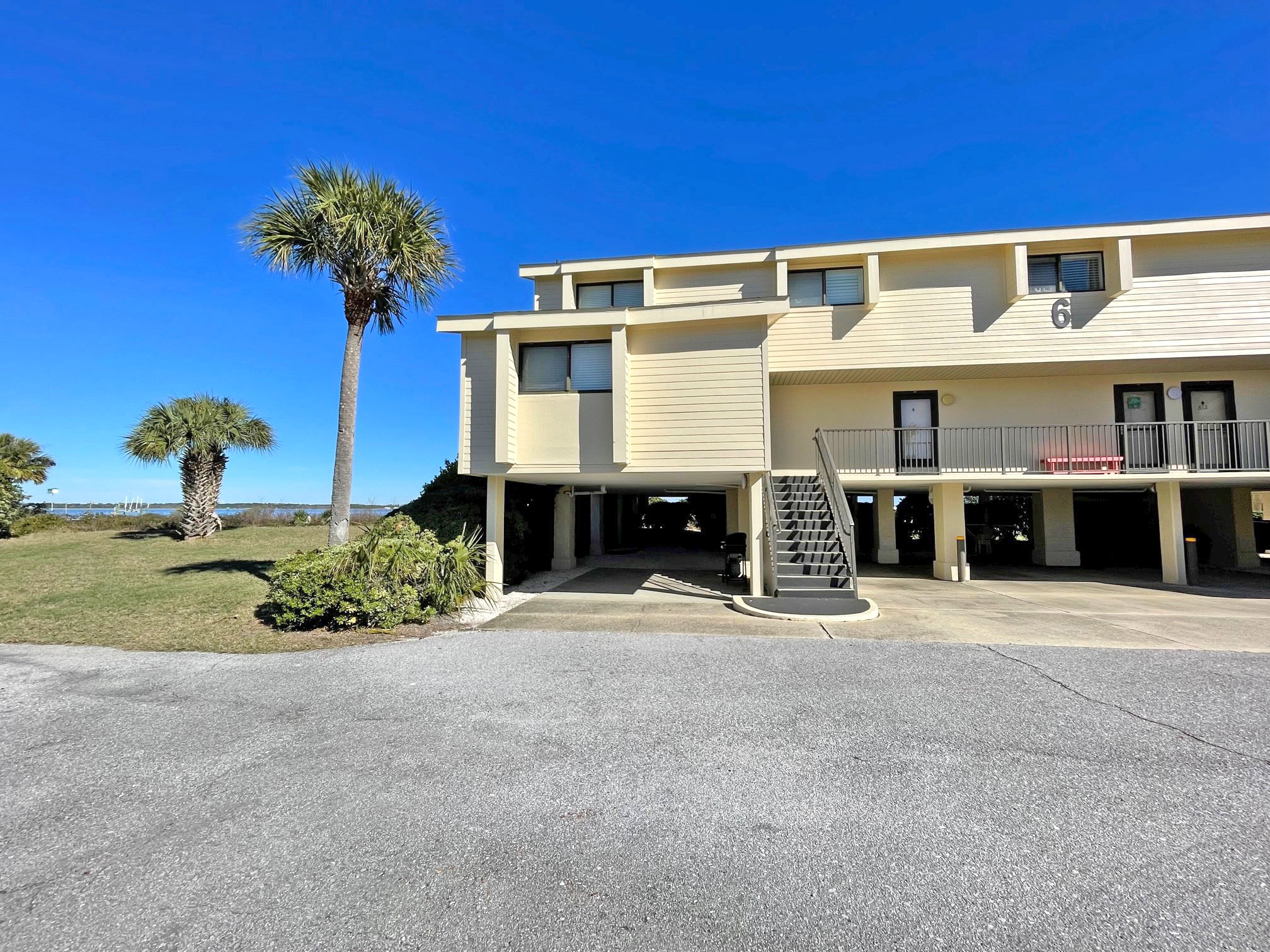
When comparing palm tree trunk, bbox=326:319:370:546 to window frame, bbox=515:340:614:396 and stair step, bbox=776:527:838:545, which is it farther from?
stair step, bbox=776:527:838:545

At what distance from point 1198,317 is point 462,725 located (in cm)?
1732

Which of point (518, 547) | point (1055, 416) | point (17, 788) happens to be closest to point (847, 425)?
point (1055, 416)

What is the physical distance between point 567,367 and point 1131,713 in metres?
9.16

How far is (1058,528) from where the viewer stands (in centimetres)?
1525

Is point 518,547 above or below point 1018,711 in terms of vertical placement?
above

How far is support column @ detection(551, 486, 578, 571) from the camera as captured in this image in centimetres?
1402

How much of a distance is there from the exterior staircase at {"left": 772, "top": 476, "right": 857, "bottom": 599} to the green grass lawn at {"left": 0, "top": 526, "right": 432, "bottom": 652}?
670cm

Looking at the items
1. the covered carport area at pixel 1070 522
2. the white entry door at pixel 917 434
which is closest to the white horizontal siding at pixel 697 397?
the covered carport area at pixel 1070 522

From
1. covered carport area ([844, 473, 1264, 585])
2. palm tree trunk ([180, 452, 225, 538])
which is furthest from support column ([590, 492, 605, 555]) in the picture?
palm tree trunk ([180, 452, 225, 538])

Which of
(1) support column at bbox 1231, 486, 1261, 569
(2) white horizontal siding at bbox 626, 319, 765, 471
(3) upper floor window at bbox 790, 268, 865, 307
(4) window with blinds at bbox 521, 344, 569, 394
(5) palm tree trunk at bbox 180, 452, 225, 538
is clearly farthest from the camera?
(5) palm tree trunk at bbox 180, 452, 225, 538

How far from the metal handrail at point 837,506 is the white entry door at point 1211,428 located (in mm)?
8465

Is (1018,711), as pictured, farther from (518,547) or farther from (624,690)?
(518,547)

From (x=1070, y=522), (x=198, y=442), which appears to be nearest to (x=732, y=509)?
(x=1070, y=522)

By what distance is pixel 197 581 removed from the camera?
10453 mm
